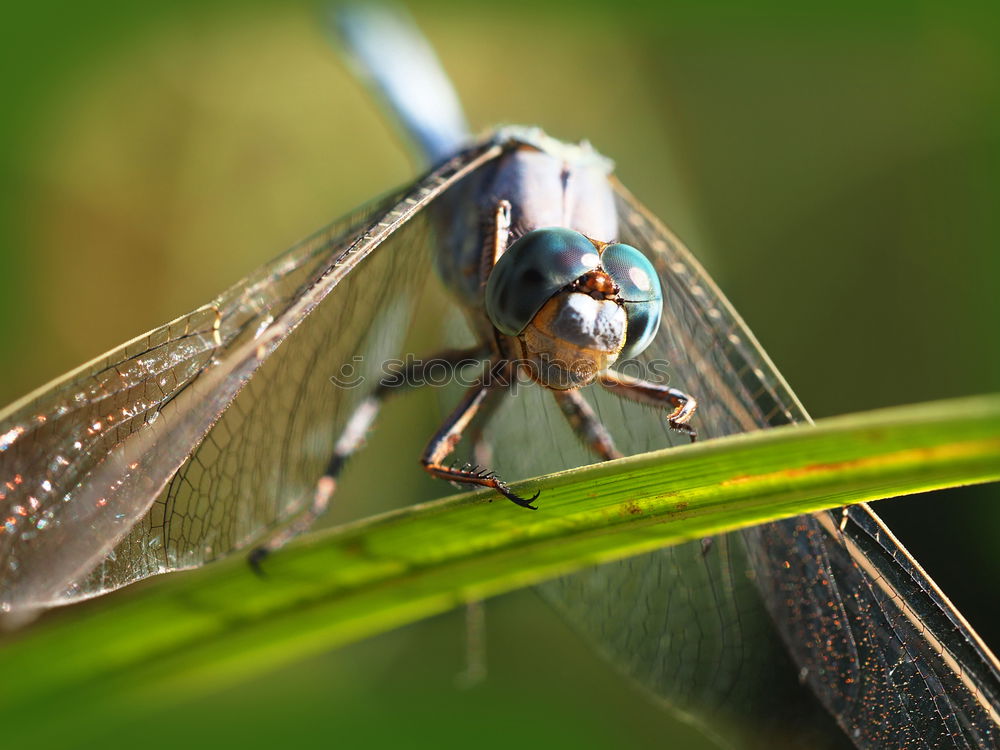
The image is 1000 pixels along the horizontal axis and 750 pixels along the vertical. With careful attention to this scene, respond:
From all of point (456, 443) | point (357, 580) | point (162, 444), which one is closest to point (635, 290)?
point (456, 443)

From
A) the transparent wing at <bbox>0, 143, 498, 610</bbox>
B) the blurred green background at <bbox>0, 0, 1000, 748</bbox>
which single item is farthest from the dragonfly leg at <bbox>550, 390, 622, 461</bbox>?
the blurred green background at <bbox>0, 0, 1000, 748</bbox>

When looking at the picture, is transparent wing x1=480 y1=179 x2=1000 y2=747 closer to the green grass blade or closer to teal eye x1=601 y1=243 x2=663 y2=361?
teal eye x1=601 y1=243 x2=663 y2=361

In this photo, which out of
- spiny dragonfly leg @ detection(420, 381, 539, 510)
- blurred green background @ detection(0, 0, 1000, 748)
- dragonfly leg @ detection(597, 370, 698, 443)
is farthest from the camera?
blurred green background @ detection(0, 0, 1000, 748)

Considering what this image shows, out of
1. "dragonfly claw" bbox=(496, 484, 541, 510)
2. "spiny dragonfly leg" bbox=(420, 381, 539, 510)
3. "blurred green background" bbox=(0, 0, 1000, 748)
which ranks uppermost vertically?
"blurred green background" bbox=(0, 0, 1000, 748)

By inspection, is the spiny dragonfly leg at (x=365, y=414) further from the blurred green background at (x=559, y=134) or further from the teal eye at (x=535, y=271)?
the blurred green background at (x=559, y=134)

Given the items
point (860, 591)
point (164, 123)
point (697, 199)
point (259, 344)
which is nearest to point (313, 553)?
point (259, 344)

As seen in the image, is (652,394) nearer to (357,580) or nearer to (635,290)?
(635,290)

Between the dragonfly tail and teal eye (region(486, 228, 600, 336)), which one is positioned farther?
the dragonfly tail
